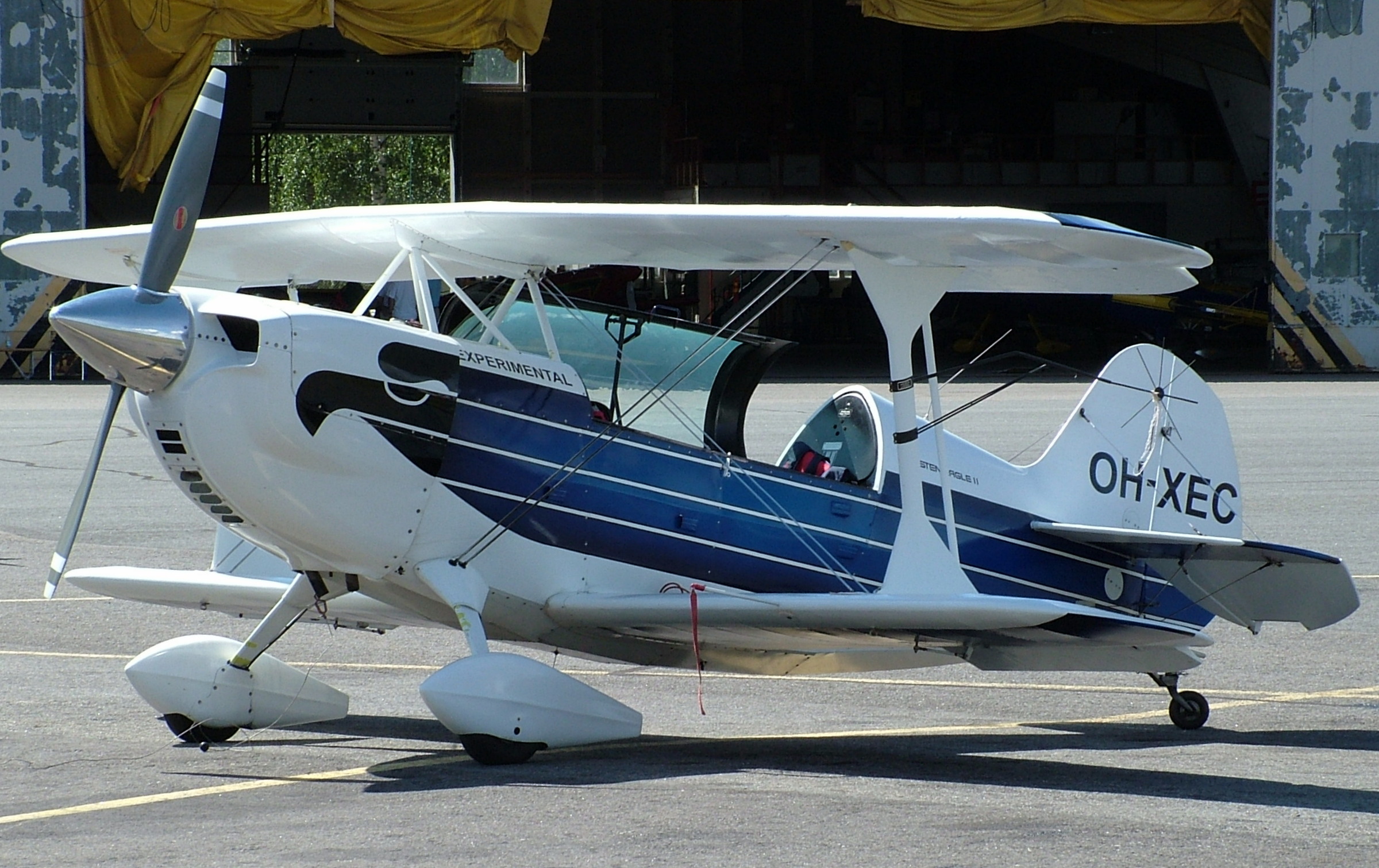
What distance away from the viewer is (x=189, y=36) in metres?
31.3

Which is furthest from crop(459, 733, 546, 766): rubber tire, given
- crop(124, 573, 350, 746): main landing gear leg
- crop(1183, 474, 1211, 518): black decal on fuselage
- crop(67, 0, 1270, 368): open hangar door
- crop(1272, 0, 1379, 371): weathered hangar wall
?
crop(67, 0, 1270, 368): open hangar door

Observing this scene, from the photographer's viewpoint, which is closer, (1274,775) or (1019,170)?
(1274,775)

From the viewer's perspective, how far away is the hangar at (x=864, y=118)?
32.1 meters

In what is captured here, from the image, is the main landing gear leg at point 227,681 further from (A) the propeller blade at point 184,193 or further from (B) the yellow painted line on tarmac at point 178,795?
(A) the propeller blade at point 184,193

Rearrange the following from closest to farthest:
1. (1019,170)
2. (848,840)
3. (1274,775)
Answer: (848,840) < (1274,775) < (1019,170)

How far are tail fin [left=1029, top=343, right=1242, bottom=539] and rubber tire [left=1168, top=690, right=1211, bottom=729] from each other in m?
1.12

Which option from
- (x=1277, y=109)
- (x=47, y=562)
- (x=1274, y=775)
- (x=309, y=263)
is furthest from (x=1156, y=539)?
(x=1277, y=109)

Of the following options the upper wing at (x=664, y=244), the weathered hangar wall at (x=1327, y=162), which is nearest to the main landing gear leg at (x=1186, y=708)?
the upper wing at (x=664, y=244)

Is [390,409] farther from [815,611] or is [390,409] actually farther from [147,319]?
[815,611]

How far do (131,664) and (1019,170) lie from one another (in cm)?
4116

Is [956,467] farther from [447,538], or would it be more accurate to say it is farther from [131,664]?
[131,664]

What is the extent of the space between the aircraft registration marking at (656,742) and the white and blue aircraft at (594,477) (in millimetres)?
356

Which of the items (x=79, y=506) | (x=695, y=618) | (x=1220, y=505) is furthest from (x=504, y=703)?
(x=1220, y=505)

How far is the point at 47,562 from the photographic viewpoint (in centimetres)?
1373
